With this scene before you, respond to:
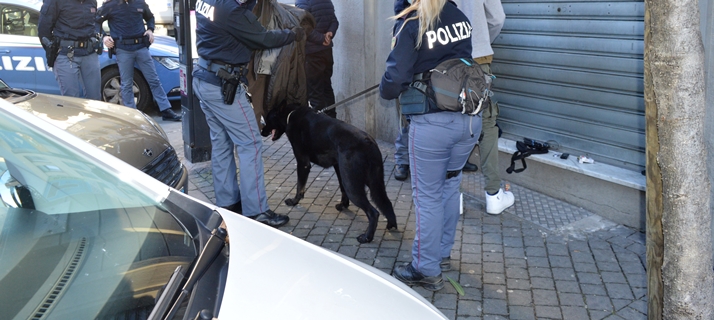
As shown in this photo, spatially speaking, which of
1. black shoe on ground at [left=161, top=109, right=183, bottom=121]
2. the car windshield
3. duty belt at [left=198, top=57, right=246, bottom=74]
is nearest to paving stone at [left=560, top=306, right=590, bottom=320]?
the car windshield

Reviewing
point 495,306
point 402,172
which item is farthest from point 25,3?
point 495,306

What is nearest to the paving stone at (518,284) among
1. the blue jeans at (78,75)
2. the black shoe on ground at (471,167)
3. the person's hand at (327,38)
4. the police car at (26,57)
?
the black shoe on ground at (471,167)

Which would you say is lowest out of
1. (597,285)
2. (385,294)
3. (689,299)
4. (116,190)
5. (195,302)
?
(597,285)

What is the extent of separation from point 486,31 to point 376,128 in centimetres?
288

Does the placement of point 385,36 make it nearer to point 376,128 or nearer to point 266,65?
point 376,128

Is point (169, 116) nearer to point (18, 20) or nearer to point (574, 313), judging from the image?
point (18, 20)

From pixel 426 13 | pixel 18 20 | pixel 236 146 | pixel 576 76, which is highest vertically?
pixel 426 13

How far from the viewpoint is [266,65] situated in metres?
5.65

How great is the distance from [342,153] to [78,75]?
452 cm

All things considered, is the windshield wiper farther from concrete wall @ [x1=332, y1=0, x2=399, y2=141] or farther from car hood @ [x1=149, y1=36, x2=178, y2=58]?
car hood @ [x1=149, y1=36, x2=178, y2=58]

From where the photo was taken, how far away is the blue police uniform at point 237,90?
476 centimetres

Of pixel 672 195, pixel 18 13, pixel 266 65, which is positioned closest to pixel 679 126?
pixel 672 195

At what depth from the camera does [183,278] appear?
1.97 meters

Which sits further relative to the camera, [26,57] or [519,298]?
[26,57]
